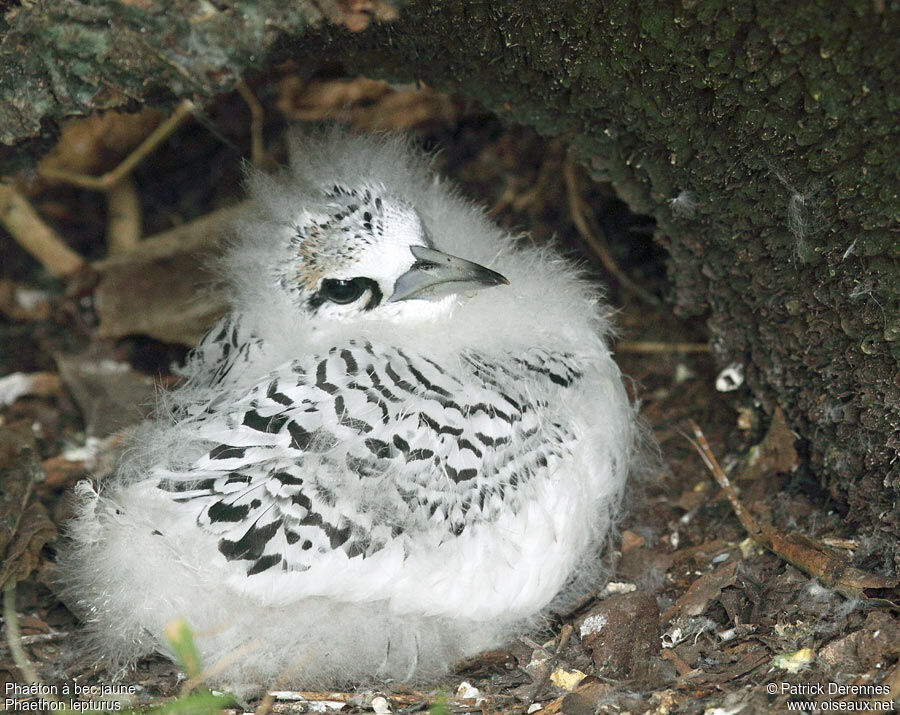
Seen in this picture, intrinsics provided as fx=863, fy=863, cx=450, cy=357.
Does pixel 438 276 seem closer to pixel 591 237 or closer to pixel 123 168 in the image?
pixel 591 237

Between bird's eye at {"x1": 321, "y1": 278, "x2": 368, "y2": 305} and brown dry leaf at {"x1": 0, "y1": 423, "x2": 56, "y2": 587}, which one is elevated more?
bird's eye at {"x1": 321, "y1": 278, "x2": 368, "y2": 305}

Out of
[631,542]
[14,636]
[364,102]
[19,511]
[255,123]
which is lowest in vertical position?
[14,636]

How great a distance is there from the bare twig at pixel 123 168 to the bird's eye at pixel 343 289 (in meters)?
2.07

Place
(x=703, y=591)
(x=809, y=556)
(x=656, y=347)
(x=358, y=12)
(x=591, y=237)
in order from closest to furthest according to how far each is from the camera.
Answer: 1. (x=358, y=12)
2. (x=809, y=556)
3. (x=703, y=591)
4. (x=656, y=347)
5. (x=591, y=237)

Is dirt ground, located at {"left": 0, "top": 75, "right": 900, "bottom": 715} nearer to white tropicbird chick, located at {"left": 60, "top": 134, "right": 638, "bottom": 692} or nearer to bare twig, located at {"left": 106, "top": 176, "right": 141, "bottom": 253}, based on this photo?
bare twig, located at {"left": 106, "top": 176, "right": 141, "bottom": 253}

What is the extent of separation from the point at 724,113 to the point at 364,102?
8.23ft

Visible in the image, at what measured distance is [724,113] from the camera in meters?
2.49

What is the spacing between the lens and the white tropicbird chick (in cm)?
252

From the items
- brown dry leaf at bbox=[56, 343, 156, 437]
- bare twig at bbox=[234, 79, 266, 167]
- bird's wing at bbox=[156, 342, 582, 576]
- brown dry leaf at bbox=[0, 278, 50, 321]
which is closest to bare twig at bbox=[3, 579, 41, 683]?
bird's wing at bbox=[156, 342, 582, 576]

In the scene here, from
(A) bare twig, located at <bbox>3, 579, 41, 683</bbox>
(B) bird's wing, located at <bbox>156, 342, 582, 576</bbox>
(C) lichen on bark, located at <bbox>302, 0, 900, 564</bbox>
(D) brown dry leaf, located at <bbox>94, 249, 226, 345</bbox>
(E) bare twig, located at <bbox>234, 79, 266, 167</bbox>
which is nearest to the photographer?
(C) lichen on bark, located at <bbox>302, 0, 900, 564</bbox>

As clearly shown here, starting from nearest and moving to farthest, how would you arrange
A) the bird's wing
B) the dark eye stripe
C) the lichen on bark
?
the lichen on bark < the bird's wing < the dark eye stripe

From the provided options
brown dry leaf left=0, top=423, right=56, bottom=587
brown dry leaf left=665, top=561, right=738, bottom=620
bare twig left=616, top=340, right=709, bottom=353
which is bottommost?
brown dry leaf left=0, top=423, right=56, bottom=587

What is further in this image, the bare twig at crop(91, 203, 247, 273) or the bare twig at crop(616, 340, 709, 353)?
the bare twig at crop(91, 203, 247, 273)

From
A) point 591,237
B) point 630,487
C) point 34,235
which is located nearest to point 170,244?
point 34,235
